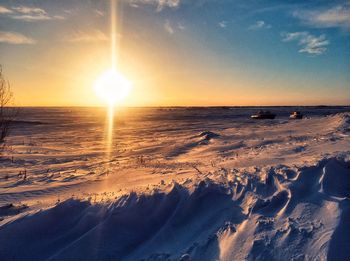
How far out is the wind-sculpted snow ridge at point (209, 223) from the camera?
3.42 meters

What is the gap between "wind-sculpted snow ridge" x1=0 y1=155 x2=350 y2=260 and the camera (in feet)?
11.2

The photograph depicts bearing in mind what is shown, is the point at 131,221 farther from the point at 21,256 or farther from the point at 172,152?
the point at 172,152

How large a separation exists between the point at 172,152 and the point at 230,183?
345 inches

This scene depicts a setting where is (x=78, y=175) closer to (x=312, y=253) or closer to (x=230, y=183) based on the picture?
(x=230, y=183)

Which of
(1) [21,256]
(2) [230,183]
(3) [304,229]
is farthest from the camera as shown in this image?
(2) [230,183]

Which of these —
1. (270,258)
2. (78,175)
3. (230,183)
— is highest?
(230,183)

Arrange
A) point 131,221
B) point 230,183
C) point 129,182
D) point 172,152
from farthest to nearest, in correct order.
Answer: point 172,152
point 129,182
point 230,183
point 131,221

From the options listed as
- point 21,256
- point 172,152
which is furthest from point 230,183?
point 172,152

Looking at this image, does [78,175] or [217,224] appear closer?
[217,224]

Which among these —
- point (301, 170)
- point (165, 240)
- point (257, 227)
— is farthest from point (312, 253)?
point (301, 170)

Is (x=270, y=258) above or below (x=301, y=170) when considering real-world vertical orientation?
below

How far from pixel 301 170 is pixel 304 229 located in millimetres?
1837

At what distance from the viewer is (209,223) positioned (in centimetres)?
420

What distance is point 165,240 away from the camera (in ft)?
13.4
